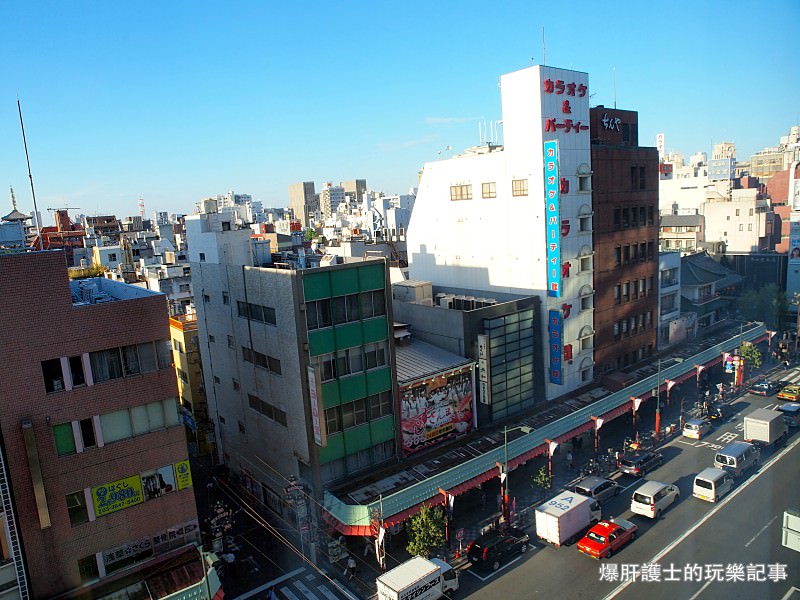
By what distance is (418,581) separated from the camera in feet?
82.3

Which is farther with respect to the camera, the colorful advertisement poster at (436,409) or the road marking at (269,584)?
the colorful advertisement poster at (436,409)

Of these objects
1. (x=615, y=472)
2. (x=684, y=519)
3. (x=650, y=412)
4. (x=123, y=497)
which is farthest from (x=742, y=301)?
(x=123, y=497)

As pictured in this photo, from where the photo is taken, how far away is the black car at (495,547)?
93.9 feet

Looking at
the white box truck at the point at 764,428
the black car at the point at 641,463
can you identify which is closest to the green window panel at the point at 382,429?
the black car at the point at 641,463

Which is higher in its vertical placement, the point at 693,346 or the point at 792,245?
the point at 792,245

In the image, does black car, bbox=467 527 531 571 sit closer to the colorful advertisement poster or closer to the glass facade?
the colorful advertisement poster

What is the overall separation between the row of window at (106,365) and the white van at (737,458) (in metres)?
33.3

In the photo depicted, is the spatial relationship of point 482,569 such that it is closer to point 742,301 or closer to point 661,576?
point 661,576

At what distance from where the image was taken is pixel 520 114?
40.2 metres

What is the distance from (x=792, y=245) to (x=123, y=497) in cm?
7701

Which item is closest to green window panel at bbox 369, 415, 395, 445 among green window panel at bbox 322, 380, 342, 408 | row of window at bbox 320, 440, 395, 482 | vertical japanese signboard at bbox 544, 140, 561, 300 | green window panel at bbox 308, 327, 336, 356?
row of window at bbox 320, 440, 395, 482

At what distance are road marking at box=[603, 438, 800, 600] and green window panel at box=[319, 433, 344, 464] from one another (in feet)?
47.2

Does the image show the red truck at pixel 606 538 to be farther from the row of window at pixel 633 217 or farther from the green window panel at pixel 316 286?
the row of window at pixel 633 217

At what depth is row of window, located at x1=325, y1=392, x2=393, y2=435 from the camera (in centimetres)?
3058
